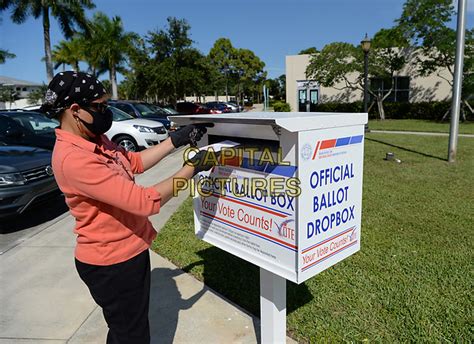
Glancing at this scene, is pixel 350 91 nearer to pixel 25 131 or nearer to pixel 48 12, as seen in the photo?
pixel 48 12

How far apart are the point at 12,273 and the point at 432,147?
10636 millimetres

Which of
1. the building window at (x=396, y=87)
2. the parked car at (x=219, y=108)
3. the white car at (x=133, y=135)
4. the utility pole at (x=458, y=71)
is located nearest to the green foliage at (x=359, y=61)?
the building window at (x=396, y=87)

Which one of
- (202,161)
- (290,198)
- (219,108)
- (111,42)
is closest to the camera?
(290,198)

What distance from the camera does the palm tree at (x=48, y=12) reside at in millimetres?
21469

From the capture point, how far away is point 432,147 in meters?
10.5

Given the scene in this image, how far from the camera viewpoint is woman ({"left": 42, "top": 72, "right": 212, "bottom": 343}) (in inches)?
59.4

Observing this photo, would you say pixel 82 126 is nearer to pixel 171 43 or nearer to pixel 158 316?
pixel 158 316

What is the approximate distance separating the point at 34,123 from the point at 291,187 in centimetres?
764

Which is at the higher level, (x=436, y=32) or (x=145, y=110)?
(x=436, y=32)

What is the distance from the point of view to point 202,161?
1.74 metres

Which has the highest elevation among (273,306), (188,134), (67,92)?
(67,92)

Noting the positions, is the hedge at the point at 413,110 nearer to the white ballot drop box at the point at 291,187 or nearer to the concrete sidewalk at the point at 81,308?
the concrete sidewalk at the point at 81,308

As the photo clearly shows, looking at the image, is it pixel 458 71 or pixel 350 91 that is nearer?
pixel 458 71

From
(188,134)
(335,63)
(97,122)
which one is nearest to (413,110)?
(335,63)
